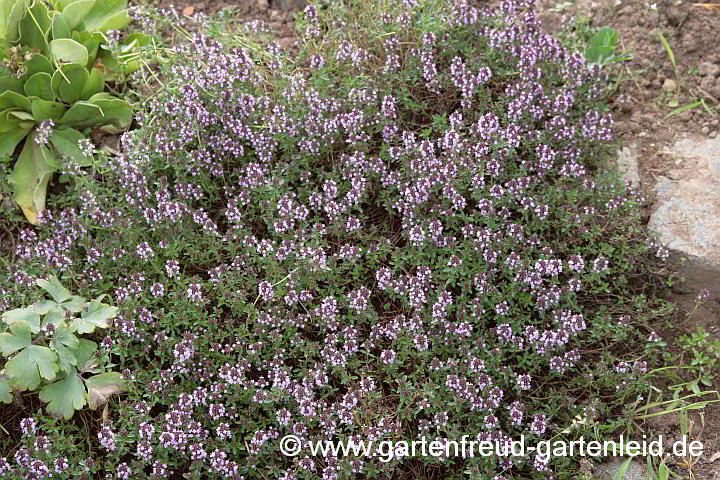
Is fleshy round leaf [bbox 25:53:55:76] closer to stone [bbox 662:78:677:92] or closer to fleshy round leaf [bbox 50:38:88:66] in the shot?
fleshy round leaf [bbox 50:38:88:66]

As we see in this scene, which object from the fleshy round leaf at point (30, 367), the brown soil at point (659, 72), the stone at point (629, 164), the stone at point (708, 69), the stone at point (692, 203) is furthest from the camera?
the stone at point (708, 69)

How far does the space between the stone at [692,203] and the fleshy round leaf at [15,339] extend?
3.36m

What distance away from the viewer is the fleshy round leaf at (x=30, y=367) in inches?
138

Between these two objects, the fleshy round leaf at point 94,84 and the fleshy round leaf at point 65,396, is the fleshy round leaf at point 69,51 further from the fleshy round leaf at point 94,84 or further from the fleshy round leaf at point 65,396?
the fleshy round leaf at point 65,396

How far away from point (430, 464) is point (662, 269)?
5.48 ft

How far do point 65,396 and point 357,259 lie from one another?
1.58 metres

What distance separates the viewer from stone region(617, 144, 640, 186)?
4.57m

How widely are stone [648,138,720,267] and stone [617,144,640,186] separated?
15 centimetres

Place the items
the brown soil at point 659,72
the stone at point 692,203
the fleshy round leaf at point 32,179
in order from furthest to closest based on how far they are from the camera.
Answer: the brown soil at point 659,72 → the fleshy round leaf at point 32,179 → the stone at point 692,203

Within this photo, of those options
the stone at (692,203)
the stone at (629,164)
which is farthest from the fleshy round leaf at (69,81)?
the stone at (692,203)

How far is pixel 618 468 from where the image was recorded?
363 centimetres

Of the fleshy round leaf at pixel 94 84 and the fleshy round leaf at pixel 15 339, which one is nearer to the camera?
the fleshy round leaf at pixel 15 339

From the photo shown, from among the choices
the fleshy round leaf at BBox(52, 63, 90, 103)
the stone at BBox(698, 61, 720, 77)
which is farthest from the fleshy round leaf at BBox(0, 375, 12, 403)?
the stone at BBox(698, 61, 720, 77)

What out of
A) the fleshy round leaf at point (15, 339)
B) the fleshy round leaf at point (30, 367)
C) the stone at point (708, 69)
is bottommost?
the fleshy round leaf at point (30, 367)
